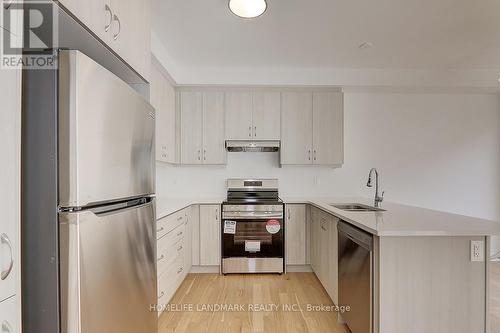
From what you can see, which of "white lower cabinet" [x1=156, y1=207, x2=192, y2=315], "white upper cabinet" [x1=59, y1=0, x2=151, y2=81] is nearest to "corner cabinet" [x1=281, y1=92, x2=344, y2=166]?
"white lower cabinet" [x1=156, y1=207, x2=192, y2=315]

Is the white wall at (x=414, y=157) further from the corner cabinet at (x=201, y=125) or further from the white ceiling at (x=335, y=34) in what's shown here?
the white ceiling at (x=335, y=34)

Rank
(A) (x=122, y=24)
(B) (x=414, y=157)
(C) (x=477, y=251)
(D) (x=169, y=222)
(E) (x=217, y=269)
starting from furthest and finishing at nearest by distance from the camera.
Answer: (B) (x=414, y=157), (E) (x=217, y=269), (D) (x=169, y=222), (C) (x=477, y=251), (A) (x=122, y=24)

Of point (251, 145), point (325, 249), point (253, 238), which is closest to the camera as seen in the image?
point (325, 249)

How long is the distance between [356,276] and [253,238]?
169 centimetres

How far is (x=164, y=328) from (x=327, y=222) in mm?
1704

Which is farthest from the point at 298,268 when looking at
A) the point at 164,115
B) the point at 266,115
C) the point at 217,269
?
the point at 164,115

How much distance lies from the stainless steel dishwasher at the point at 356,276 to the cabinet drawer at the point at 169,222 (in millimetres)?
1469

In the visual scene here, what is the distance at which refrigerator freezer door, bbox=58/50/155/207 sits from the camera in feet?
2.90

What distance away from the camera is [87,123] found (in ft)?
3.08

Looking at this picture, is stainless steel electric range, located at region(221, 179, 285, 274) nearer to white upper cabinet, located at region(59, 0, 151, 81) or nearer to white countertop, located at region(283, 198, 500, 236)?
white countertop, located at region(283, 198, 500, 236)

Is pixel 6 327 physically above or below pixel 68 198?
below

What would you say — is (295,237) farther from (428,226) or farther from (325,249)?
(428,226)

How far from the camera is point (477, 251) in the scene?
156 cm

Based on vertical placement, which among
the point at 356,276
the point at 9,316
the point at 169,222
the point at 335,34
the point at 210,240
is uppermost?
the point at 335,34
